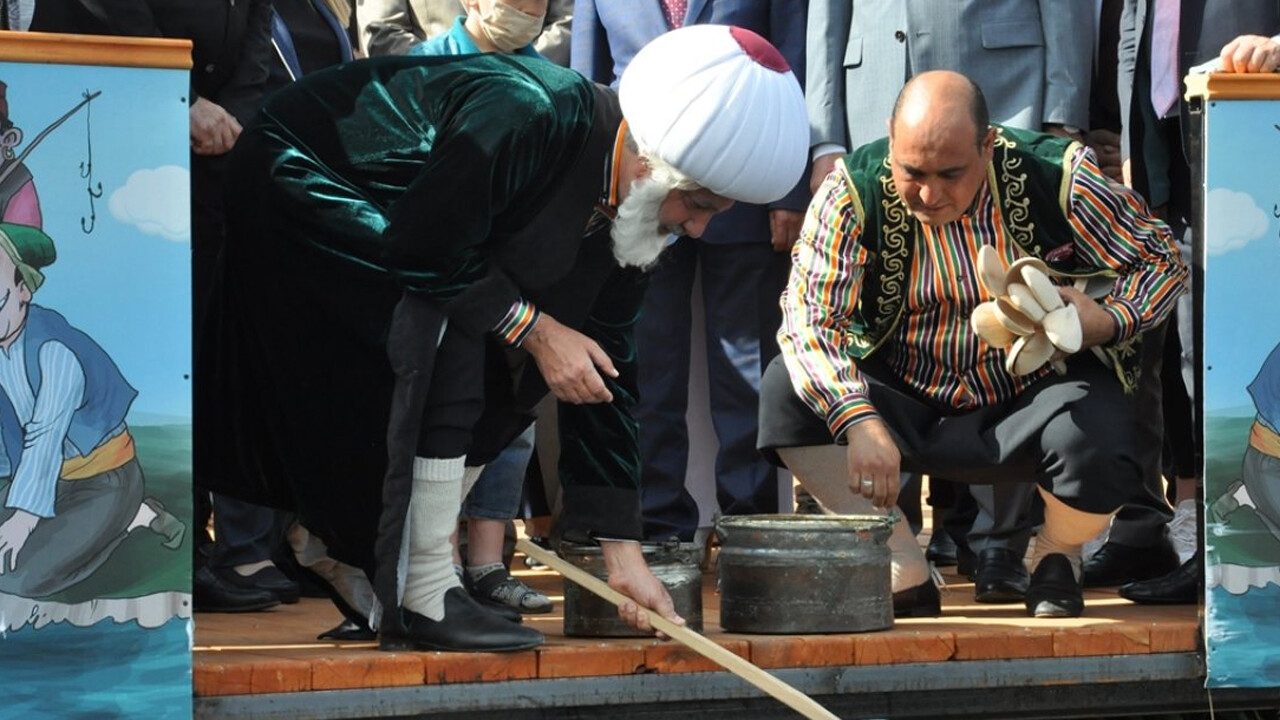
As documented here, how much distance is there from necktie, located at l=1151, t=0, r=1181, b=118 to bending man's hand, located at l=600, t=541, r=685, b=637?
206cm

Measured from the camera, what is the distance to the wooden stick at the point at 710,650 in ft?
13.3

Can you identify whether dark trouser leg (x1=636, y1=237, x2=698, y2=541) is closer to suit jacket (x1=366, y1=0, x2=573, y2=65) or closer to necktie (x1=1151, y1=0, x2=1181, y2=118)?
suit jacket (x1=366, y1=0, x2=573, y2=65)

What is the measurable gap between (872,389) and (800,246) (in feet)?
1.33

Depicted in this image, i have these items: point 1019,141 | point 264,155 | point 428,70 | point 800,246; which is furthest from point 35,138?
point 1019,141

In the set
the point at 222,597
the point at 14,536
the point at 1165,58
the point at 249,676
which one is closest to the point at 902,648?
the point at 249,676

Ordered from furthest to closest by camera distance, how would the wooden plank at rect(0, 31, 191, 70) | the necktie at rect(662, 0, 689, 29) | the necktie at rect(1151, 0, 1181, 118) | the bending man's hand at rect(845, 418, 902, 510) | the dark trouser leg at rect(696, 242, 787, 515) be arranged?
the necktie at rect(662, 0, 689, 29) < the dark trouser leg at rect(696, 242, 787, 515) < the necktie at rect(1151, 0, 1181, 118) < the bending man's hand at rect(845, 418, 902, 510) < the wooden plank at rect(0, 31, 191, 70)

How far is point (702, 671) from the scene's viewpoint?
4.28 metres

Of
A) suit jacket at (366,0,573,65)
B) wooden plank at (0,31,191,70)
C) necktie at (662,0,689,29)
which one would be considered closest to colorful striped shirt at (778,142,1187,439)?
necktie at (662,0,689,29)

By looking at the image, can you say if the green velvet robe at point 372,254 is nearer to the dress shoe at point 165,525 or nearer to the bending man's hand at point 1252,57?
the dress shoe at point 165,525

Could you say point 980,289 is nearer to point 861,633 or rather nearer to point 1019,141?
point 1019,141

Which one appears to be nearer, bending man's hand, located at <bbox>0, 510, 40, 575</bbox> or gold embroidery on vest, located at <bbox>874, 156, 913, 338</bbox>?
bending man's hand, located at <bbox>0, 510, 40, 575</bbox>

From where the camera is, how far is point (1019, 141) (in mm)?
5055

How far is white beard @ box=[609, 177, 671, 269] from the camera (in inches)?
163

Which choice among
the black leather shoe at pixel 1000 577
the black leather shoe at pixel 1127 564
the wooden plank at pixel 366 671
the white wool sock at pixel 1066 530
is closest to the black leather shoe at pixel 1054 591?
the white wool sock at pixel 1066 530
